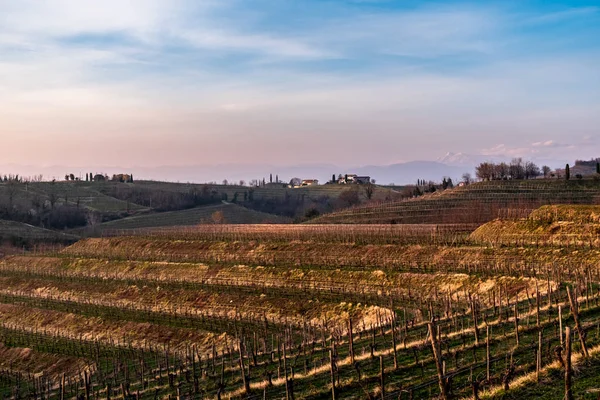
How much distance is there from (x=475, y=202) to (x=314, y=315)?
143 ft

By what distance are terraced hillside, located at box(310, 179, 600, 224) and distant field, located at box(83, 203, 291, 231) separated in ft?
87.1

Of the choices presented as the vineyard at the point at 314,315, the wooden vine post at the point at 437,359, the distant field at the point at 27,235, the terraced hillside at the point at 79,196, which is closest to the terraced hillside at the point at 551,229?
the vineyard at the point at 314,315

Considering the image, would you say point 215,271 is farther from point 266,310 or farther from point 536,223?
point 536,223

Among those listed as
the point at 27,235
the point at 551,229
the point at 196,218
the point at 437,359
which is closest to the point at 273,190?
the point at 196,218

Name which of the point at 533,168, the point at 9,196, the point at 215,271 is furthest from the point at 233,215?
the point at 215,271

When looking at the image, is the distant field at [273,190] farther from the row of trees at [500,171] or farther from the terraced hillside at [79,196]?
the row of trees at [500,171]

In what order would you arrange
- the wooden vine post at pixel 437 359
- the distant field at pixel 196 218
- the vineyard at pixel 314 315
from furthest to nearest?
the distant field at pixel 196 218 < the vineyard at pixel 314 315 < the wooden vine post at pixel 437 359

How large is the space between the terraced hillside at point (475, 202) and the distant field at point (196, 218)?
2656 centimetres

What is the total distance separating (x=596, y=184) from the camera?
7519 cm

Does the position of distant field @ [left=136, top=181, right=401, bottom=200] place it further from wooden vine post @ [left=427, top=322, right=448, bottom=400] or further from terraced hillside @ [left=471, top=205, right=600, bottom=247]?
wooden vine post @ [left=427, top=322, right=448, bottom=400]

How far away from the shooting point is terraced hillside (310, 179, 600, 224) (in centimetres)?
6881

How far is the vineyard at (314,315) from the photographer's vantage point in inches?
694

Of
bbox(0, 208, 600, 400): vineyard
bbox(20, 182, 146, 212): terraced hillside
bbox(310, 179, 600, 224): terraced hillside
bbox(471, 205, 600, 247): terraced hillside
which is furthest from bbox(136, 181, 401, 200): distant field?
bbox(471, 205, 600, 247): terraced hillside

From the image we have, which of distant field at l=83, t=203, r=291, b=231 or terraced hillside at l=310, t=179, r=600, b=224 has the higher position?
terraced hillside at l=310, t=179, r=600, b=224
